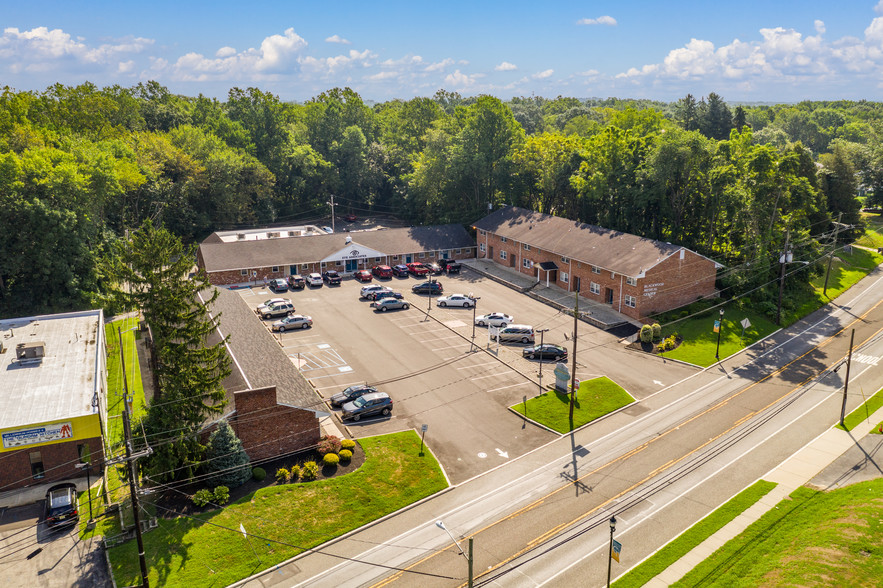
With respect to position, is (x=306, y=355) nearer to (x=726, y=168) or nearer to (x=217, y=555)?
(x=217, y=555)

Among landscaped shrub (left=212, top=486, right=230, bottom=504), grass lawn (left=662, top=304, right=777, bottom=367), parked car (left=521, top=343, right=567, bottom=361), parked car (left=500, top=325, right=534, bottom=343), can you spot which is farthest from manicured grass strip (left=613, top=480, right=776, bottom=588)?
parked car (left=500, top=325, right=534, bottom=343)

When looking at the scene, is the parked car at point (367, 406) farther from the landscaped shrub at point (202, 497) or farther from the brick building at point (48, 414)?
the brick building at point (48, 414)

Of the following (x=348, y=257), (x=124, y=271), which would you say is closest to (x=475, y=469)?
(x=124, y=271)

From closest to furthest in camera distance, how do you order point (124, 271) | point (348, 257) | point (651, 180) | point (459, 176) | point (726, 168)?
point (124, 271), point (726, 168), point (651, 180), point (348, 257), point (459, 176)

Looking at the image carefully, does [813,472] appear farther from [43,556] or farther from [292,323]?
[292,323]

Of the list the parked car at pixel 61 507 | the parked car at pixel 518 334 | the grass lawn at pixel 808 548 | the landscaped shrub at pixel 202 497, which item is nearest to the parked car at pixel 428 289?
the parked car at pixel 518 334

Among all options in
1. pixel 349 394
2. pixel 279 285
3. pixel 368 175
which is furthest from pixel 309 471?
pixel 368 175
